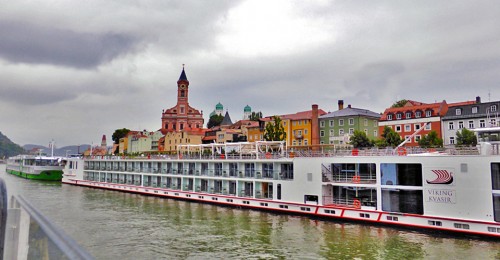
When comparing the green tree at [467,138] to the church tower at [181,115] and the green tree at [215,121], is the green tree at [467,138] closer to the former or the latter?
the church tower at [181,115]

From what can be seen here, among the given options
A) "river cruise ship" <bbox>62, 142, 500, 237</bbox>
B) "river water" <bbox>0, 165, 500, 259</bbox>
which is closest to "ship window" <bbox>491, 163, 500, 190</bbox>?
Answer: "river cruise ship" <bbox>62, 142, 500, 237</bbox>

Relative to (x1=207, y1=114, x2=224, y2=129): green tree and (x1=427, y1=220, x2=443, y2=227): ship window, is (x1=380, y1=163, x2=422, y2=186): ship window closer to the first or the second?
(x1=427, y1=220, x2=443, y2=227): ship window

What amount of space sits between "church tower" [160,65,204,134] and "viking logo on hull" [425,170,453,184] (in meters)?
107

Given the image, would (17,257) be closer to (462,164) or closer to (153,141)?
(462,164)

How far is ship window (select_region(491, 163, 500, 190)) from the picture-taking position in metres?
21.9

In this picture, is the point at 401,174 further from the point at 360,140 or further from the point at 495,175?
the point at 360,140

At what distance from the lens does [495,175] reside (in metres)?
22.1

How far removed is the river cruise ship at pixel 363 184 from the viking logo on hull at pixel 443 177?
0.19ft

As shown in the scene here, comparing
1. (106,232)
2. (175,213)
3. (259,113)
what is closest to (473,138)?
(175,213)

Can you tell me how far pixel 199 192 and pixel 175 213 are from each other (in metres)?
8.90

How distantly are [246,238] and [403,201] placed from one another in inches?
453

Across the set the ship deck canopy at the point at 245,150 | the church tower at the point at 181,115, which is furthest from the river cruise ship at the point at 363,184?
the church tower at the point at 181,115

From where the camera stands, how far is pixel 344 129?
6488cm

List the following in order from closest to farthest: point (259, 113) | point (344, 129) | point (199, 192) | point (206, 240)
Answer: point (206, 240) → point (199, 192) → point (344, 129) → point (259, 113)
